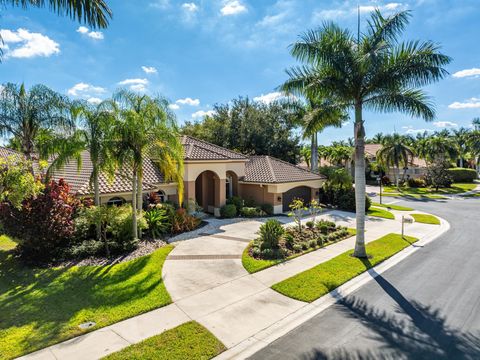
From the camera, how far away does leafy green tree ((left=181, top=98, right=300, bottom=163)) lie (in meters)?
36.2

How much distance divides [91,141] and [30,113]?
364 cm

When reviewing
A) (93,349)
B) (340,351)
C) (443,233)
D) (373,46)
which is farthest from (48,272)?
(443,233)

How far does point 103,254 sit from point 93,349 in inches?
288

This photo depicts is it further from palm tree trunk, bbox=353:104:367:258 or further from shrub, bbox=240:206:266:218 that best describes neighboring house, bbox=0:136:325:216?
palm tree trunk, bbox=353:104:367:258

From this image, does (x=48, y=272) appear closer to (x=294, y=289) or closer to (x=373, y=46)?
(x=294, y=289)

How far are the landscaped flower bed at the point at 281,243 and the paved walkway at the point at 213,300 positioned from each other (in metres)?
0.47

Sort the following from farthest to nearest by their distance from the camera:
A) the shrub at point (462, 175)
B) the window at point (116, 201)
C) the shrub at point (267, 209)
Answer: the shrub at point (462, 175) → the shrub at point (267, 209) → the window at point (116, 201)

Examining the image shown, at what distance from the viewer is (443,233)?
1894 cm

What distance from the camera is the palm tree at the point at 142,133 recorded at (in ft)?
44.0

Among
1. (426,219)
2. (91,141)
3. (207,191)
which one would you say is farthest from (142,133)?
(426,219)

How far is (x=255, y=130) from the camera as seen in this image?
35.9m

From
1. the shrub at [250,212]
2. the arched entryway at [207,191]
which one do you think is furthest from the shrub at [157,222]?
the shrub at [250,212]

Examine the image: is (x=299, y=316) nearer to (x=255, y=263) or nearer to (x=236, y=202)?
(x=255, y=263)

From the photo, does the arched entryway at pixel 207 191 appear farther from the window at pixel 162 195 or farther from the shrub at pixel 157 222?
the shrub at pixel 157 222
